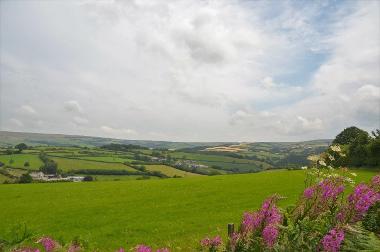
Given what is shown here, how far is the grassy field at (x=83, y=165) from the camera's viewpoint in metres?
113

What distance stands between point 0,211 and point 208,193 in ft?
66.9

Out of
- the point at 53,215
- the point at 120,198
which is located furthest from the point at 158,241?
A: the point at 120,198

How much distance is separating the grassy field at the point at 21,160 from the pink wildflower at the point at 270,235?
11079 cm

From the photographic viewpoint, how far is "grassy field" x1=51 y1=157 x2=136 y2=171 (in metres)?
113

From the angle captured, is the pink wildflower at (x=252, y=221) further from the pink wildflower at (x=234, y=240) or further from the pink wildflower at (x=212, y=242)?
the pink wildflower at (x=212, y=242)

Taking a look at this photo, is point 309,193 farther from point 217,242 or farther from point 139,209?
point 139,209

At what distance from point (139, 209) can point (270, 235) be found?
2890cm

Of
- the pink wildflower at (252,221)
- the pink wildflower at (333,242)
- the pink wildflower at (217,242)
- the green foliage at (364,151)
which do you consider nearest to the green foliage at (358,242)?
the pink wildflower at (333,242)

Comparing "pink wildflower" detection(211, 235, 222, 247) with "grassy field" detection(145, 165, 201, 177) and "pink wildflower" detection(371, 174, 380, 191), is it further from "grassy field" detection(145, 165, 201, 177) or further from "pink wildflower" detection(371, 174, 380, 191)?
"grassy field" detection(145, 165, 201, 177)

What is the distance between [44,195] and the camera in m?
47.0

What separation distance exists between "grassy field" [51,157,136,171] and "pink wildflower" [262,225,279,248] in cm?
10866

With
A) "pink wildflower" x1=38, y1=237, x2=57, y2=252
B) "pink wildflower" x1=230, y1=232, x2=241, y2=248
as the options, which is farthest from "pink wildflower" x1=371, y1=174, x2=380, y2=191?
"pink wildflower" x1=38, y1=237, x2=57, y2=252

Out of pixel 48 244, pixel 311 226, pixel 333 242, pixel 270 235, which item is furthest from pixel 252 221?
pixel 48 244

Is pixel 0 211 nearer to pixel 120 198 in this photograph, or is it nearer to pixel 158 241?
pixel 120 198
